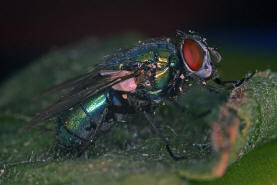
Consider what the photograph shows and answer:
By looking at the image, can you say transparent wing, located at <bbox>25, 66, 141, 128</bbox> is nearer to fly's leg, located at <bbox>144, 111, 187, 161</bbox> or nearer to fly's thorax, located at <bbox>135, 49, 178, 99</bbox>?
fly's thorax, located at <bbox>135, 49, 178, 99</bbox>

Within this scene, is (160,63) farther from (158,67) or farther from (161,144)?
(161,144)

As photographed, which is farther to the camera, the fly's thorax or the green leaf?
the fly's thorax

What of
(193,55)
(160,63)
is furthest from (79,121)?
(193,55)

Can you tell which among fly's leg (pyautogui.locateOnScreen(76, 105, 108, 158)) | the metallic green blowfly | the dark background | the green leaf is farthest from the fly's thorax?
the dark background

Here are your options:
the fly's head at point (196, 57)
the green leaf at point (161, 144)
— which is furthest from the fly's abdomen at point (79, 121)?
the fly's head at point (196, 57)

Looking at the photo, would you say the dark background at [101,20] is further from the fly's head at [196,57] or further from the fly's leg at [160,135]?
the fly's leg at [160,135]

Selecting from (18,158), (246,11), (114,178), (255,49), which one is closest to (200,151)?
(114,178)
